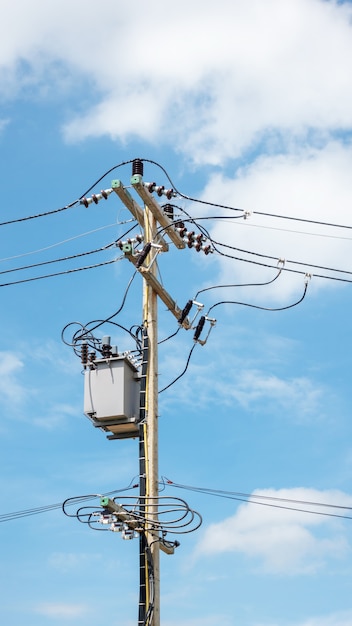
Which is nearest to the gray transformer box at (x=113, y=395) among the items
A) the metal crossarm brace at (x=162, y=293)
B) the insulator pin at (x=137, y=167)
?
the metal crossarm brace at (x=162, y=293)

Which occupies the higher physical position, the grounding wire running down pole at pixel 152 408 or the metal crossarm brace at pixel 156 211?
the metal crossarm brace at pixel 156 211

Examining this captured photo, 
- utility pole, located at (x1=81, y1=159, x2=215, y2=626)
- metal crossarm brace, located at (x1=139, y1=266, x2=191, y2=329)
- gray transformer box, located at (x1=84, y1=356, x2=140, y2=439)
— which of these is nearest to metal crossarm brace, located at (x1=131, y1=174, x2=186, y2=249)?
utility pole, located at (x1=81, y1=159, x2=215, y2=626)

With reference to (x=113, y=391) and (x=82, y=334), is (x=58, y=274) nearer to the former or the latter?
(x=82, y=334)

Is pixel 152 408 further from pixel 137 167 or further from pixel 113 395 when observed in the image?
pixel 137 167

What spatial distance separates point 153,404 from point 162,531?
1757 mm

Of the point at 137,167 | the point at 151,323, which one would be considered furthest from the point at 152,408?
the point at 137,167

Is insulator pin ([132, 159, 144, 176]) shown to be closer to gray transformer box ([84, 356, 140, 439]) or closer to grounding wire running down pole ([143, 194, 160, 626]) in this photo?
grounding wire running down pole ([143, 194, 160, 626])

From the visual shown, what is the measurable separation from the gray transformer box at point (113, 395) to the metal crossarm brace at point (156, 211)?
231 cm

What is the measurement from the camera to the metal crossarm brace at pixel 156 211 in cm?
1521

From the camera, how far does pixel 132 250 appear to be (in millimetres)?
14828

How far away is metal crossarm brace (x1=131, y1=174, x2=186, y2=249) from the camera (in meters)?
15.2

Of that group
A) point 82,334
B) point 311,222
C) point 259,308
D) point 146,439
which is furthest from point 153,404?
point 311,222

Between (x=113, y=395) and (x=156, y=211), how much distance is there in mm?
2984

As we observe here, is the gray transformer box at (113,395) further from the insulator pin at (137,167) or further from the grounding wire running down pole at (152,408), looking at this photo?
the insulator pin at (137,167)
